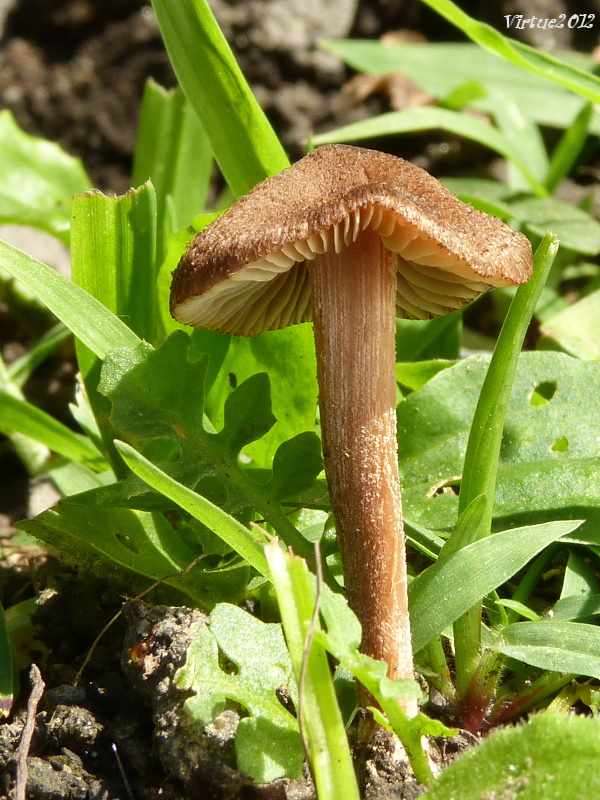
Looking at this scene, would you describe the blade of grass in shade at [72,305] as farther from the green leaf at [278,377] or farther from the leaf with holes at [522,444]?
the leaf with holes at [522,444]

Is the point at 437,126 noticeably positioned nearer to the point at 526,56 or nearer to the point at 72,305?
the point at 526,56

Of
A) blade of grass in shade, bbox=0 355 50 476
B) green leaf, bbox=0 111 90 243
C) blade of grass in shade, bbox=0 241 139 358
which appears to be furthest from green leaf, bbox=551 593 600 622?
green leaf, bbox=0 111 90 243

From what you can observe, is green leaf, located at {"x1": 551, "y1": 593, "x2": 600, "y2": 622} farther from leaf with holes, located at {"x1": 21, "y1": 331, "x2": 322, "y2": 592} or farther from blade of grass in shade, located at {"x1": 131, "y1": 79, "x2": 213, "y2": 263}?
blade of grass in shade, located at {"x1": 131, "y1": 79, "x2": 213, "y2": 263}

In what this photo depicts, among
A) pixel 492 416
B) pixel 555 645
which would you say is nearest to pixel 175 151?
pixel 492 416

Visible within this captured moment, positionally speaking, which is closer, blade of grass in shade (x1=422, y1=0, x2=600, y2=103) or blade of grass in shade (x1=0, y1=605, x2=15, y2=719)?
blade of grass in shade (x1=0, y1=605, x2=15, y2=719)

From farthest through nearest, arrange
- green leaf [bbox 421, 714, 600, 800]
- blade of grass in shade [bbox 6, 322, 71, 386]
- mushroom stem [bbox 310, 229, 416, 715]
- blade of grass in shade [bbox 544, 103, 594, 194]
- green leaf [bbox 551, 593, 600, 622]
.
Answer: blade of grass in shade [bbox 544, 103, 594, 194], blade of grass in shade [bbox 6, 322, 71, 386], green leaf [bbox 551, 593, 600, 622], mushroom stem [bbox 310, 229, 416, 715], green leaf [bbox 421, 714, 600, 800]

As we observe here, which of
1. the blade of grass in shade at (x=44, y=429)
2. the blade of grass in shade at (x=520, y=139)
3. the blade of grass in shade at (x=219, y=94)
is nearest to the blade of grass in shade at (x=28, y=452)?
the blade of grass in shade at (x=44, y=429)

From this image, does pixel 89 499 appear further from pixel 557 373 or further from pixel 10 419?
pixel 557 373

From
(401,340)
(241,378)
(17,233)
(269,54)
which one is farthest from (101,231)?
(269,54)
